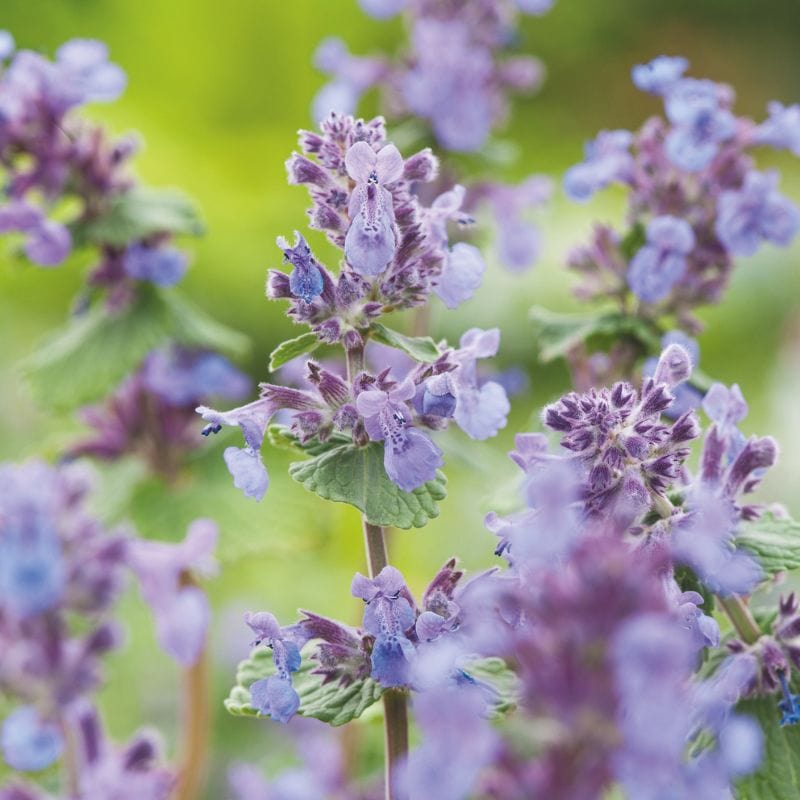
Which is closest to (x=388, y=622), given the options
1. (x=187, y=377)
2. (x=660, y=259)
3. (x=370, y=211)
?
(x=370, y=211)

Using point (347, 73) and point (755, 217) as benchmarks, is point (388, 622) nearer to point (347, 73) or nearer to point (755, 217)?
point (755, 217)

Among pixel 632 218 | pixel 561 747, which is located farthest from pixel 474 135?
pixel 561 747

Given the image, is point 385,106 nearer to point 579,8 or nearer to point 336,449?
point 336,449

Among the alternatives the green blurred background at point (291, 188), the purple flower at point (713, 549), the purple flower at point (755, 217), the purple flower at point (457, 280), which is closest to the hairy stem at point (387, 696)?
the purple flower at point (457, 280)

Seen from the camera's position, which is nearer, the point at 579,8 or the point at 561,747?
the point at 561,747

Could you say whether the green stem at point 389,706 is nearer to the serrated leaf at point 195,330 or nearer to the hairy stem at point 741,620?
the hairy stem at point 741,620

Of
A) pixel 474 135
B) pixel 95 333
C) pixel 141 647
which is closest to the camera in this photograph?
pixel 95 333
